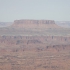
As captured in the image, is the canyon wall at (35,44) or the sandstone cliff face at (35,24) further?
the sandstone cliff face at (35,24)

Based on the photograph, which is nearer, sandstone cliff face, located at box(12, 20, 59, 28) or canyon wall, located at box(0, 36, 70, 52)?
canyon wall, located at box(0, 36, 70, 52)

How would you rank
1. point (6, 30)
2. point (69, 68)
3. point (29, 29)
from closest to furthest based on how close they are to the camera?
point (69, 68)
point (6, 30)
point (29, 29)

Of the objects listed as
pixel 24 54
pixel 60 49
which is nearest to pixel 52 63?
pixel 24 54

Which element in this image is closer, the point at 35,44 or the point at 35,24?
the point at 35,44

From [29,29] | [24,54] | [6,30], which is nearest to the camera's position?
[24,54]

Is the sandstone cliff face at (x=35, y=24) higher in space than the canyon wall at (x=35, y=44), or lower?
higher

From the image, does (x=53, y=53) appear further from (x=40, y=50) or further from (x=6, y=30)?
(x=6, y=30)

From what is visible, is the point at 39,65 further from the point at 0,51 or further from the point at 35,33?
the point at 35,33

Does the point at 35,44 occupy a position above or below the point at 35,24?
below

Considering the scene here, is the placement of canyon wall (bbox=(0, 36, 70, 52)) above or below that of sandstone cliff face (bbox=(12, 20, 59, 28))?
below

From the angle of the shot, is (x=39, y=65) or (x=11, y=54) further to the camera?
(x=11, y=54)
